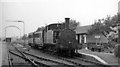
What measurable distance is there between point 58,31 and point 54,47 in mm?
1469

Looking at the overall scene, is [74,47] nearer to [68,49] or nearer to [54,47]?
[68,49]

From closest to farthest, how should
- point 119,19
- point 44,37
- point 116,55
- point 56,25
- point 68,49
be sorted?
point 116,55 → point 68,49 → point 56,25 → point 44,37 → point 119,19

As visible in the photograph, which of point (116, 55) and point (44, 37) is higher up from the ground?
point (44, 37)

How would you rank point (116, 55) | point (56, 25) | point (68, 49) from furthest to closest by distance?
point (56, 25) < point (68, 49) < point (116, 55)

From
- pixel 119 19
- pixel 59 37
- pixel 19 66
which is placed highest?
pixel 119 19

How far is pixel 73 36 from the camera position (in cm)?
1969

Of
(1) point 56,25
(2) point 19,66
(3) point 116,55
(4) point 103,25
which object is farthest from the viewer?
(4) point 103,25

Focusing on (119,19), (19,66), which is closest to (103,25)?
(119,19)

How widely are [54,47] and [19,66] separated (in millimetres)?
7447

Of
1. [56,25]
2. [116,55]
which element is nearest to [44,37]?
[56,25]

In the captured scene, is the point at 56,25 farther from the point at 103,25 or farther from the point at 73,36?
the point at 103,25

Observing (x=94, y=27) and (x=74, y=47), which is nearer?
(x=74, y=47)

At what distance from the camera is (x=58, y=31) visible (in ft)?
65.5

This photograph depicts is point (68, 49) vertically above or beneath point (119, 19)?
beneath
